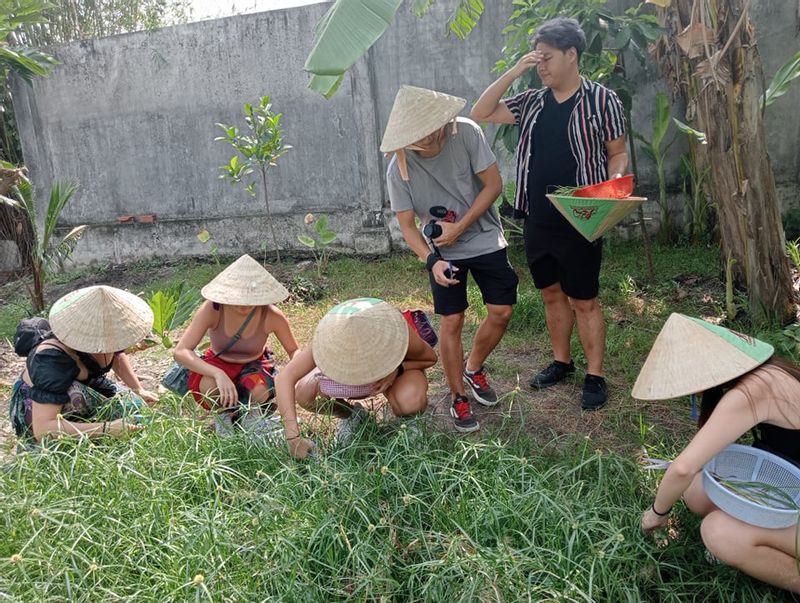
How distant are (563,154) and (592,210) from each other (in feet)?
1.61

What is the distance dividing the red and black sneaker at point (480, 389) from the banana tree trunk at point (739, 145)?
169 cm

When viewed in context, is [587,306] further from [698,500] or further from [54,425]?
[54,425]

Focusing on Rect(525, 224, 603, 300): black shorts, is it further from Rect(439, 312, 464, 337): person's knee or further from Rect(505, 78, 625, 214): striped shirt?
Rect(439, 312, 464, 337): person's knee

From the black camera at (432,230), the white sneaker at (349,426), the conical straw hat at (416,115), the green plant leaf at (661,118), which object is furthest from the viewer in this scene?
the green plant leaf at (661,118)

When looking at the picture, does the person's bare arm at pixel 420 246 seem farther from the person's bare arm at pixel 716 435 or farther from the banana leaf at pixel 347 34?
the person's bare arm at pixel 716 435

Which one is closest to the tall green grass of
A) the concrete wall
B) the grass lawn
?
the grass lawn

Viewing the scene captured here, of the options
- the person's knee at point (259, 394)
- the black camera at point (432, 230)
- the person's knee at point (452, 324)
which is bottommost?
the person's knee at point (259, 394)

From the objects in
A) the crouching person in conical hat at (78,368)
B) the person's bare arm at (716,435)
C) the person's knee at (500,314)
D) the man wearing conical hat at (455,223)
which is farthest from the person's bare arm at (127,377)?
the person's bare arm at (716,435)

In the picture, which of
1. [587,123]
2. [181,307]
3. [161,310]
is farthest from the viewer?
[181,307]

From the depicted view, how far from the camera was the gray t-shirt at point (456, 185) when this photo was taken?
2982mm

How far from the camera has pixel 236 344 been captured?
10.2 ft

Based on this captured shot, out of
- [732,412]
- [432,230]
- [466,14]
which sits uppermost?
[466,14]

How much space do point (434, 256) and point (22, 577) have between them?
1.95m

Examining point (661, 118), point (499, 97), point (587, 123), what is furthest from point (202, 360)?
point (661, 118)
